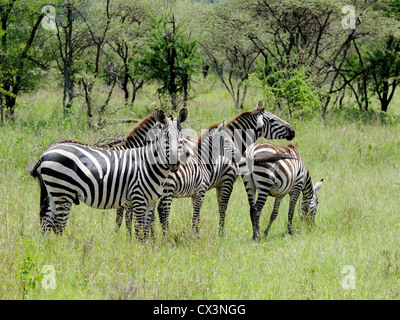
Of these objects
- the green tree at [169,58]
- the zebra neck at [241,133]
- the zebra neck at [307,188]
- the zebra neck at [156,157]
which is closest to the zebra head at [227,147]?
the zebra neck at [241,133]

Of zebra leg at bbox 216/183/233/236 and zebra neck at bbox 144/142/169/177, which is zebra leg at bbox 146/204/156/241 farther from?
zebra leg at bbox 216/183/233/236

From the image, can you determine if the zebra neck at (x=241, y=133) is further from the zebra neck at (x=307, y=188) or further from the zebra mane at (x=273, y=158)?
the zebra neck at (x=307, y=188)

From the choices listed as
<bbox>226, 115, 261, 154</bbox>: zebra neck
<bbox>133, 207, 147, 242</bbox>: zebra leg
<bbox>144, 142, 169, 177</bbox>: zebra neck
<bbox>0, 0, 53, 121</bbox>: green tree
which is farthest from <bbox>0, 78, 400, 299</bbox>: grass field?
<bbox>0, 0, 53, 121</bbox>: green tree

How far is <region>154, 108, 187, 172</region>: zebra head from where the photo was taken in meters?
5.23

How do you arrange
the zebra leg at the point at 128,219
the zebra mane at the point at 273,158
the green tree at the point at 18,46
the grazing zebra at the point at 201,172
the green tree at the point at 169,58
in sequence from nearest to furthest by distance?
the zebra leg at the point at 128,219, the grazing zebra at the point at 201,172, the zebra mane at the point at 273,158, the green tree at the point at 18,46, the green tree at the point at 169,58

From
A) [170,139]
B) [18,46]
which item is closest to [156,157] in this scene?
[170,139]

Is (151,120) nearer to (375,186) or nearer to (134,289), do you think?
(134,289)

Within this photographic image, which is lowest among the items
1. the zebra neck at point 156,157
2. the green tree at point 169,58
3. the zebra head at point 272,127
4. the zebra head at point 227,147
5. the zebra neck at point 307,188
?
the zebra neck at point 307,188

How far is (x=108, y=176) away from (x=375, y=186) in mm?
5601

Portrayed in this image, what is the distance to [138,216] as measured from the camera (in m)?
5.44

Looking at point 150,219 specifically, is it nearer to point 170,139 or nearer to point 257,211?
point 170,139

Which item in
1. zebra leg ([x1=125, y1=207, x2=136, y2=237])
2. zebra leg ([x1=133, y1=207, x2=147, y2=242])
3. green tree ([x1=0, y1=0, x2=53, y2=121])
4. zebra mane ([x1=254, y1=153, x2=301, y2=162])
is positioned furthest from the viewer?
green tree ([x1=0, y1=0, x2=53, y2=121])

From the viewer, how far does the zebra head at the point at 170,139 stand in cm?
523
